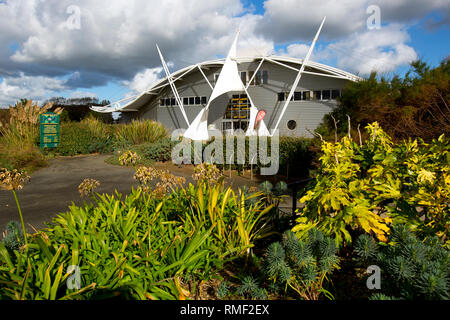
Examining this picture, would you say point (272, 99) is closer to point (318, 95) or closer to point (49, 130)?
point (318, 95)

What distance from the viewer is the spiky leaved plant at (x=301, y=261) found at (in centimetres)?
208

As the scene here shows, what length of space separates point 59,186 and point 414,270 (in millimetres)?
9632

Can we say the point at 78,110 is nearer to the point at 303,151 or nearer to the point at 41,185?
the point at 41,185

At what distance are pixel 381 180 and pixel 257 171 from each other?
840 centimetres

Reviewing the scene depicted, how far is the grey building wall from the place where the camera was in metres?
20.7

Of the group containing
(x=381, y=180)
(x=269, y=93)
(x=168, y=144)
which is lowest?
(x=381, y=180)

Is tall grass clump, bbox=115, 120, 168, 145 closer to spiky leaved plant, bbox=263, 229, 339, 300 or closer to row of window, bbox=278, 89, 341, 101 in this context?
row of window, bbox=278, 89, 341, 101

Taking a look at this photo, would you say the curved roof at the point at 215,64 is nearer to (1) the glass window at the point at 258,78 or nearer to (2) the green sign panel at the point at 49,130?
(1) the glass window at the point at 258,78

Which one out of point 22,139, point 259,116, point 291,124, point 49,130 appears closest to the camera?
point 22,139

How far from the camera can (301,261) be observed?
208 centimetres

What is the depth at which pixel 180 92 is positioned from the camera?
26188mm

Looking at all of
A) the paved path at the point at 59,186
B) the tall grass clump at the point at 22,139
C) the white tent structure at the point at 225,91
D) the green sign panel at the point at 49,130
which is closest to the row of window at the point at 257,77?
the white tent structure at the point at 225,91

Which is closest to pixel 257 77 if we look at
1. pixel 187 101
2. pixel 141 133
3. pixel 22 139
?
pixel 187 101

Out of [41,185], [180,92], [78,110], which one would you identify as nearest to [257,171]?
[41,185]
